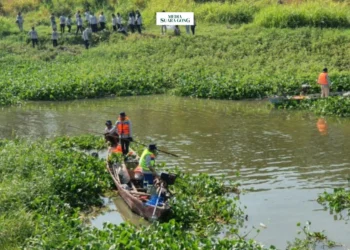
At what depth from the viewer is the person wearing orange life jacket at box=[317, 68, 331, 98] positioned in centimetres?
2717

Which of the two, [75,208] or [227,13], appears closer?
[75,208]

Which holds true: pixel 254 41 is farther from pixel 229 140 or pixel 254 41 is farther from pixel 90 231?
pixel 90 231

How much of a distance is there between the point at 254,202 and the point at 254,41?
21978mm

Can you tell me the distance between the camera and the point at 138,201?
49.7 feet

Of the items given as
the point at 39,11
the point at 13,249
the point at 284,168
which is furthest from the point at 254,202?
the point at 39,11

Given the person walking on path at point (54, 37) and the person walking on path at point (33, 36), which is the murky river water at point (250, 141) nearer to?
the person walking on path at point (54, 37)

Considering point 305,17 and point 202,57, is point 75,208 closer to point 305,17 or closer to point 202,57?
point 202,57

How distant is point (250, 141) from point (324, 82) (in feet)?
20.3

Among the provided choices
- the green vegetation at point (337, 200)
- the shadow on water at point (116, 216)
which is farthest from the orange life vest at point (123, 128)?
the green vegetation at point (337, 200)

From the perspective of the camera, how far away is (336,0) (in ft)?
142

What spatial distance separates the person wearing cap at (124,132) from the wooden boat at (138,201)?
205 centimetres

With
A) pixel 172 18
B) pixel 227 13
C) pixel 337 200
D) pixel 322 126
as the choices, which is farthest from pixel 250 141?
pixel 227 13

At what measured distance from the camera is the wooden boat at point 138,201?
47.9 feet

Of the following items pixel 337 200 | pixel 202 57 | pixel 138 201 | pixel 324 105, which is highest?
pixel 202 57
